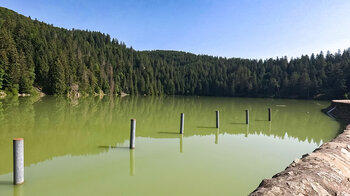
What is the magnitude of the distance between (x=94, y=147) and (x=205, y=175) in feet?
21.8

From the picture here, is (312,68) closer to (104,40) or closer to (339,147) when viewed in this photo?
(339,147)

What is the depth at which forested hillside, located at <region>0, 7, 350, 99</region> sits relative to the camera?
6356cm

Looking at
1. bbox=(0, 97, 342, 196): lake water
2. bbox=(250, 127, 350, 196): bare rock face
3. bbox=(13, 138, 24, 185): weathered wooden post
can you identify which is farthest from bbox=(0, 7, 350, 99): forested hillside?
bbox=(250, 127, 350, 196): bare rock face

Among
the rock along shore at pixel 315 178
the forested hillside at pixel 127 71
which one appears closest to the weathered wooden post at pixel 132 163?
the rock along shore at pixel 315 178

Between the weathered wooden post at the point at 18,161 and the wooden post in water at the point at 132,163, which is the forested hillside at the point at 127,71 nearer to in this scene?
the wooden post in water at the point at 132,163

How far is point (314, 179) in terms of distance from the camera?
6.14m

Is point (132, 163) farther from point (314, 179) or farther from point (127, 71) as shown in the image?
point (127, 71)

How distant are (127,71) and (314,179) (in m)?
116

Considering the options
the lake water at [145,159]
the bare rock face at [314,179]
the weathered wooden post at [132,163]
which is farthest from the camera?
the weathered wooden post at [132,163]

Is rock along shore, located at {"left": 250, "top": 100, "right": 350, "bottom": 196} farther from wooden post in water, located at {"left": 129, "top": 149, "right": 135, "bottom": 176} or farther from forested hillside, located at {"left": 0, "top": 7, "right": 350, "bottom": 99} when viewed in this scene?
forested hillside, located at {"left": 0, "top": 7, "right": 350, "bottom": 99}

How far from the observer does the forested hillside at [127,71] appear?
209 ft

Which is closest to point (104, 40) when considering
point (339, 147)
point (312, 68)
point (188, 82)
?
point (188, 82)

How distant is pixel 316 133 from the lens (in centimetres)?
1864

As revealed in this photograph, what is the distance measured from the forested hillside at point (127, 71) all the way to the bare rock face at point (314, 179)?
56.3 meters
